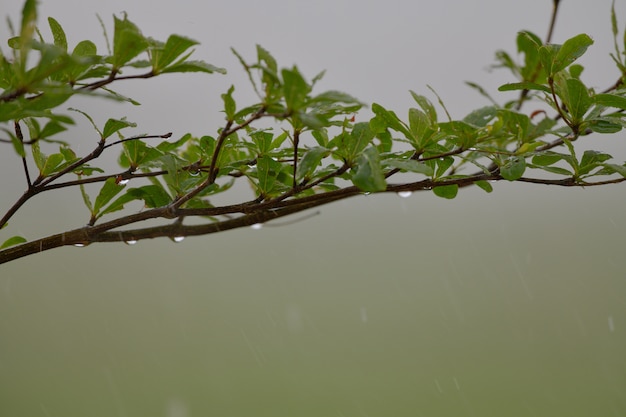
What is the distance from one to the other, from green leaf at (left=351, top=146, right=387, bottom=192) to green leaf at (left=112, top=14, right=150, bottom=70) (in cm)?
17

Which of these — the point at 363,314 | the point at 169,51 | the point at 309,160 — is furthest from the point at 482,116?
the point at 363,314

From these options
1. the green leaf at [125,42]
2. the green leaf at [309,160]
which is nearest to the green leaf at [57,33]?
the green leaf at [125,42]

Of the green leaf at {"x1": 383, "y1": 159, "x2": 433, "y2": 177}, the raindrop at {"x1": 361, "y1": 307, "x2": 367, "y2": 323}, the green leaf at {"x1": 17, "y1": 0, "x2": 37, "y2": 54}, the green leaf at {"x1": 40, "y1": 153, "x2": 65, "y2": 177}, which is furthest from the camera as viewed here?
the raindrop at {"x1": 361, "y1": 307, "x2": 367, "y2": 323}

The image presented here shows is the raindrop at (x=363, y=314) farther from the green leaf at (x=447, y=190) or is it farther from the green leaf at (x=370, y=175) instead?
the green leaf at (x=370, y=175)

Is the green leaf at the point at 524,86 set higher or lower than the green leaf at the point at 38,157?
lower

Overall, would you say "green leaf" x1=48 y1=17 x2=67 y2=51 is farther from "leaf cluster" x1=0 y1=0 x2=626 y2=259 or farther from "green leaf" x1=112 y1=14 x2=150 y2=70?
"green leaf" x1=112 y1=14 x2=150 y2=70

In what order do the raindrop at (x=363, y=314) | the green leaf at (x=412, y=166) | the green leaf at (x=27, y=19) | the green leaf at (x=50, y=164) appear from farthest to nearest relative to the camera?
the raindrop at (x=363, y=314), the green leaf at (x=50, y=164), the green leaf at (x=412, y=166), the green leaf at (x=27, y=19)

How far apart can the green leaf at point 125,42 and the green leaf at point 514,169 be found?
0.29 meters

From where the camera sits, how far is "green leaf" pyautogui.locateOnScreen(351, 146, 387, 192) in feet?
1.24

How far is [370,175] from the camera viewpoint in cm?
38

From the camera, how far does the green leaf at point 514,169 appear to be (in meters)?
0.43

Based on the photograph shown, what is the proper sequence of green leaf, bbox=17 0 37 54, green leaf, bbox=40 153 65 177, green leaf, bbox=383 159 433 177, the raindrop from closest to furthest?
green leaf, bbox=17 0 37 54, green leaf, bbox=383 159 433 177, green leaf, bbox=40 153 65 177, the raindrop

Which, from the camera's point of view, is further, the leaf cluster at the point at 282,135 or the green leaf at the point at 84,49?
the green leaf at the point at 84,49

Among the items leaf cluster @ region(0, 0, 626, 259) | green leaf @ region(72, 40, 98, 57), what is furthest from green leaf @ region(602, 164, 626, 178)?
green leaf @ region(72, 40, 98, 57)
